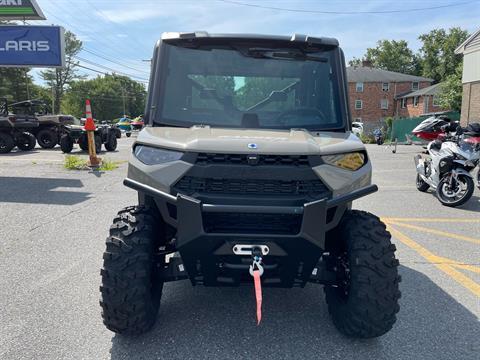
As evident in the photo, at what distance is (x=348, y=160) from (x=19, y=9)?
1504 centimetres

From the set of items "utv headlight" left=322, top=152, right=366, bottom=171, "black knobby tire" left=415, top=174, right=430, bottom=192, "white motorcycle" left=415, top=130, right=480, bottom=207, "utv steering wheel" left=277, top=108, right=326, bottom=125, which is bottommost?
"black knobby tire" left=415, top=174, right=430, bottom=192

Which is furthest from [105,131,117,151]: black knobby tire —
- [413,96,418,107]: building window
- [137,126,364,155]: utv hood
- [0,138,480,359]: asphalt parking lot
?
[413,96,418,107]: building window

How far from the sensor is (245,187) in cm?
264

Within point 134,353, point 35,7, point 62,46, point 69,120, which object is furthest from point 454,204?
point 69,120

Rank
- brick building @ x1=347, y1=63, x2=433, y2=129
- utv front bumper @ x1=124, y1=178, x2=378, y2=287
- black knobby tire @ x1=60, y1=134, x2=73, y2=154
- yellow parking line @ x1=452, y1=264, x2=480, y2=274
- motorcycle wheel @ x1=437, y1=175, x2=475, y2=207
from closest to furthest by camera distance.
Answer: utv front bumper @ x1=124, y1=178, x2=378, y2=287 → yellow parking line @ x1=452, y1=264, x2=480, y2=274 → motorcycle wheel @ x1=437, y1=175, x2=475, y2=207 → black knobby tire @ x1=60, y1=134, x2=73, y2=154 → brick building @ x1=347, y1=63, x2=433, y2=129

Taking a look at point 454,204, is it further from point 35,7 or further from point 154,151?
point 35,7

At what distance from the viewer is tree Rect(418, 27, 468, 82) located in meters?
71.9

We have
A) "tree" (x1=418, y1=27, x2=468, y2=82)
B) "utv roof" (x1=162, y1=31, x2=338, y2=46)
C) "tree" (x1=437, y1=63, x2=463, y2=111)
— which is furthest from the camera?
"tree" (x1=418, y1=27, x2=468, y2=82)

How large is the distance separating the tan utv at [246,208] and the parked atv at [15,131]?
16.5 metres

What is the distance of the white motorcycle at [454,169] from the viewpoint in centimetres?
736

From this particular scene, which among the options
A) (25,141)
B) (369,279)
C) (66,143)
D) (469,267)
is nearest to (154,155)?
(369,279)

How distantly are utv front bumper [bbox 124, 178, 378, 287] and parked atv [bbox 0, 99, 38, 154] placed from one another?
17.0m

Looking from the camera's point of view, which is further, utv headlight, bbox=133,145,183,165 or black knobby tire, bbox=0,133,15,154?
black knobby tire, bbox=0,133,15,154

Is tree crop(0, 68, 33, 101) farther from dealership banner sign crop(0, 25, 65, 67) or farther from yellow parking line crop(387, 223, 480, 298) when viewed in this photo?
yellow parking line crop(387, 223, 480, 298)
